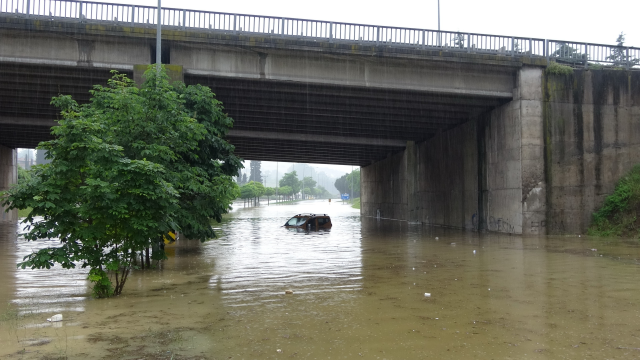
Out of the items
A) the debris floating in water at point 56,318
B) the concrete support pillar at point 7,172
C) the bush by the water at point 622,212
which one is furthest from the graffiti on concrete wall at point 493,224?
the concrete support pillar at point 7,172

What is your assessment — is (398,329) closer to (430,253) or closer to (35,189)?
(35,189)

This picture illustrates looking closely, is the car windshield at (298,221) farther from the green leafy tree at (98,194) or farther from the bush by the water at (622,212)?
the green leafy tree at (98,194)

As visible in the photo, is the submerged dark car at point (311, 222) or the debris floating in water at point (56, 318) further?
the submerged dark car at point (311, 222)

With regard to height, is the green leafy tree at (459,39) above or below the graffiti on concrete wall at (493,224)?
above

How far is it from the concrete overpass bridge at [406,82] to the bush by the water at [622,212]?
50 cm

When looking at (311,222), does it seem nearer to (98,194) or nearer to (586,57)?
(586,57)

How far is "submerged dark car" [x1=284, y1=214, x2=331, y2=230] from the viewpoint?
1139 inches

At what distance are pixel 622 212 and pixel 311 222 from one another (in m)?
15.5

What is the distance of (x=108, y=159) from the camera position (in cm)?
863

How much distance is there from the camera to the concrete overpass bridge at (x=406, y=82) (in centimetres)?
1994

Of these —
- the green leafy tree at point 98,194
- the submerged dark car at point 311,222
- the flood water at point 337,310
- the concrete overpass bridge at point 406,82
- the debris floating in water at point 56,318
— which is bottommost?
the flood water at point 337,310

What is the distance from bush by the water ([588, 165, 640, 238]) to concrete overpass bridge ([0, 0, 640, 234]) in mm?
501

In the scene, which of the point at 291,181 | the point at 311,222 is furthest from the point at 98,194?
the point at 291,181

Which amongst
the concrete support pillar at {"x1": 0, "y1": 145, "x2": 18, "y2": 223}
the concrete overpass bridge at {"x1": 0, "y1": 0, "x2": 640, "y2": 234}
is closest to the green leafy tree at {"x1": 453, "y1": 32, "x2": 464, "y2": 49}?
the concrete overpass bridge at {"x1": 0, "y1": 0, "x2": 640, "y2": 234}
